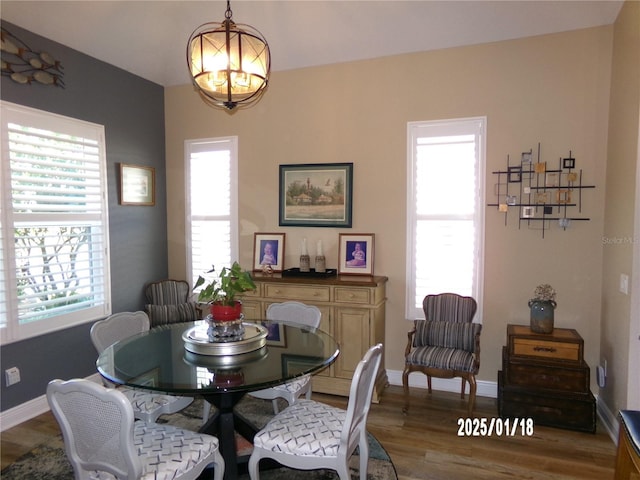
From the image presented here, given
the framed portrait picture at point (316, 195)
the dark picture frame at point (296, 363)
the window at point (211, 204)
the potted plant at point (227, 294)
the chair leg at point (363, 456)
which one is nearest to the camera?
the dark picture frame at point (296, 363)

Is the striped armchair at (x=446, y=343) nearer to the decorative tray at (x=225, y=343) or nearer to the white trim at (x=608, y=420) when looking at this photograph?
the white trim at (x=608, y=420)

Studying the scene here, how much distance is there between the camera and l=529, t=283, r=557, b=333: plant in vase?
3.27 meters

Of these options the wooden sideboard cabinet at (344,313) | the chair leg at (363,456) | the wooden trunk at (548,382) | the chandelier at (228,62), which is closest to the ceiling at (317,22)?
the chandelier at (228,62)

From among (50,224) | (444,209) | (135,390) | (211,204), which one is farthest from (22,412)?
(444,209)

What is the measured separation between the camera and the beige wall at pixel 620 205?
272 cm

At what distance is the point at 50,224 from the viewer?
3453 millimetres

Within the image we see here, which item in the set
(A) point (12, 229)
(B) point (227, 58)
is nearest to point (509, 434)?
(B) point (227, 58)

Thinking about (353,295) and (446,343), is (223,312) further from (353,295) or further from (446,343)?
(446,343)

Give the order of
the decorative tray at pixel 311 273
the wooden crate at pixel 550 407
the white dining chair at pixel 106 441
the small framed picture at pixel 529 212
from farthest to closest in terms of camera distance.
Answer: the decorative tray at pixel 311 273 < the small framed picture at pixel 529 212 < the wooden crate at pixel 550 407 < the white dining chair at pixel 106 441

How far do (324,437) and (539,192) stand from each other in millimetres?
2633

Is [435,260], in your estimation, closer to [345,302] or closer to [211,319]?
[345,302]

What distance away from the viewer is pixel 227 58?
212 cm

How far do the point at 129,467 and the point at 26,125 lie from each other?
2785 mm

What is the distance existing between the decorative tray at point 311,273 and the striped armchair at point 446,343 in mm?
878
